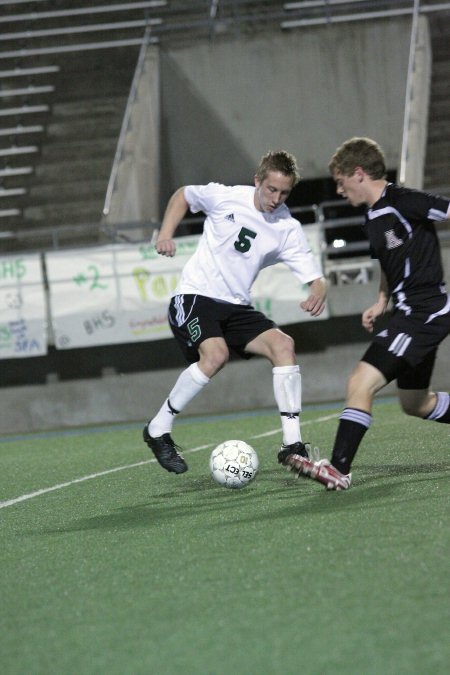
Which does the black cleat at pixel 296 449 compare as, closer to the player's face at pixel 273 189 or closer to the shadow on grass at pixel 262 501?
the shadow on grass at pixel 262 501

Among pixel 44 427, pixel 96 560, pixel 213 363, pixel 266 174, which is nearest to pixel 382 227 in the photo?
pixel 266 174

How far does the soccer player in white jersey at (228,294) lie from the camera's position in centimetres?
676

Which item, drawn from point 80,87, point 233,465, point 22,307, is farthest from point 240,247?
point 80,87

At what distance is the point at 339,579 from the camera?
3.67 m

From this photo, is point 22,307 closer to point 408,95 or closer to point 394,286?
point 408,95

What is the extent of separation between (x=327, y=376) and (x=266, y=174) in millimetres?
8510

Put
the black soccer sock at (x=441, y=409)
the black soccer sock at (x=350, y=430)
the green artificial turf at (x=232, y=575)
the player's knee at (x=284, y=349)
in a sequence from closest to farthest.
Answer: the green artificial turf at (x=232, y=575) < the black soccer sock at (x=350, y=430) < the black soccer sock at (x=441, y=409) < the player's knee at (x=284, y=349)

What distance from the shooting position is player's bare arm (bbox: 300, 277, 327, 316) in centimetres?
658

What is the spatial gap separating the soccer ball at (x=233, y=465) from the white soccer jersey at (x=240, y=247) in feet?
3.46

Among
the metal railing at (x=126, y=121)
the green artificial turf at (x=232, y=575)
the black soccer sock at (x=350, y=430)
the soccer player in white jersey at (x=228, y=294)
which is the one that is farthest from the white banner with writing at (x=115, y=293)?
the black soccer sock at (x=350, y=430)

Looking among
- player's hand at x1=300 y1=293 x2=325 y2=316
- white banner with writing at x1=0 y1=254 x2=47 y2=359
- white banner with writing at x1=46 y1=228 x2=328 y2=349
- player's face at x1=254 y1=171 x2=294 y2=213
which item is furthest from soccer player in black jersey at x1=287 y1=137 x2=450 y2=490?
white banner with writing at x1=0 y1=254 x2=47 y2=359

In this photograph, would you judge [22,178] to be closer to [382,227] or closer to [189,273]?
[189,273]

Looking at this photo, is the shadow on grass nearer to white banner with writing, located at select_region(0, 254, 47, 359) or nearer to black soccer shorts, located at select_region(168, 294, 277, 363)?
black soccer shorts, located at select_region(168, 294, 277, 363)

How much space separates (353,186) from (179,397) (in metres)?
1.95
